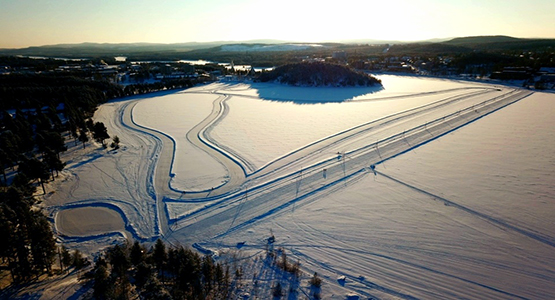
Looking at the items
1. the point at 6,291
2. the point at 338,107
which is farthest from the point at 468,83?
the point at 6,291

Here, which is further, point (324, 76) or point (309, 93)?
point (324, 76)

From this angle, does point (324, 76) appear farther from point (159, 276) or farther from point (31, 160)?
point (159, 276)

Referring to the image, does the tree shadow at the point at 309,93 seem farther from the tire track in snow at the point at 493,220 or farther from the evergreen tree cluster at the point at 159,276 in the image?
the evergreen tree cluster at the point at 159,276

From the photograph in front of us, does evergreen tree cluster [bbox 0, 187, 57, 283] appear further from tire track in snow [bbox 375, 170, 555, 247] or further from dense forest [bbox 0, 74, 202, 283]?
tire track in snow [bbox 375, 170, 555, 247]

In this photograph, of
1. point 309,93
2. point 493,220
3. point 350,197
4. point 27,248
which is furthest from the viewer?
point 309,93

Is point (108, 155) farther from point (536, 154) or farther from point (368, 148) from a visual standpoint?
point (536, 154)

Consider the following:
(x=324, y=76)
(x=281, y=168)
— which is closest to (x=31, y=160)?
(x=281, y=168)

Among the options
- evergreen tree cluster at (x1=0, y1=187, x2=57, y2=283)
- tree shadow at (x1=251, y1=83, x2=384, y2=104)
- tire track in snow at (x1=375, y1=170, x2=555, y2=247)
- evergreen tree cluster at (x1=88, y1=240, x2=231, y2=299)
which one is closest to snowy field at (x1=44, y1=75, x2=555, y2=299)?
tire track in snow at (x1=375, y1=170, x2=555, y2=247)
